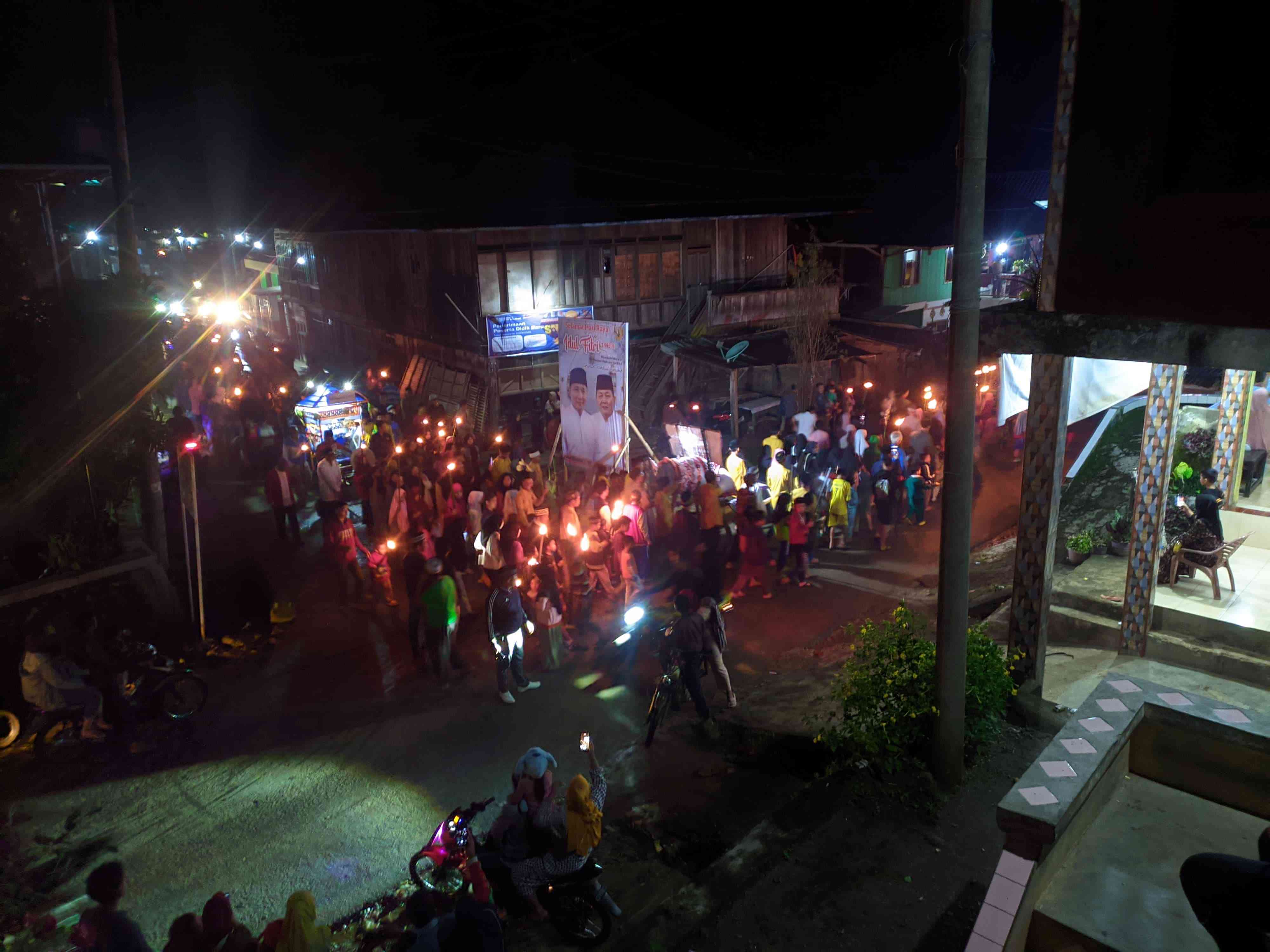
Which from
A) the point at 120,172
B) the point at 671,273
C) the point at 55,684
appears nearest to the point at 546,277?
the point at 671,273

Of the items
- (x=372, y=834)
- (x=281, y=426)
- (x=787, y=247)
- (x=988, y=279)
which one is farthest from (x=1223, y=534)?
(x=988, y=279)

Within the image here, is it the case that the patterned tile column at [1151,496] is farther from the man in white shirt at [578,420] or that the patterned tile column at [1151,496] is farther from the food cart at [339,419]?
the food cart at [339,419]

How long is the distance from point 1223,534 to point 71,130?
1762 centimetres

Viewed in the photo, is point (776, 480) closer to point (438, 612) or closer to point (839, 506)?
point (839, 506)

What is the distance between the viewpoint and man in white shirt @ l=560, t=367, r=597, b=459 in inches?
554

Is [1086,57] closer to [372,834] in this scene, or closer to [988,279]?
[372,834]

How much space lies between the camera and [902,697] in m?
7.10

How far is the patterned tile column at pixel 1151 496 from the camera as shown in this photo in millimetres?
8273

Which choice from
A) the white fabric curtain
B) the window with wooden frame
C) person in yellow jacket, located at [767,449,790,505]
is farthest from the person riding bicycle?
the window with wooden frame

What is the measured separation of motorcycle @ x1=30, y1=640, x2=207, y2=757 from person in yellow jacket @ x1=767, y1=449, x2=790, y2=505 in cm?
911

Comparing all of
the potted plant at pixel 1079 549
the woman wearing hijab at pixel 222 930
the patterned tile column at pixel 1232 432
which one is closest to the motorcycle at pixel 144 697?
the woman wearing hijab at pixel 222 930

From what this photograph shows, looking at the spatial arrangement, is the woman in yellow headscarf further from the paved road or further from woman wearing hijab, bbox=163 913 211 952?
the paved road

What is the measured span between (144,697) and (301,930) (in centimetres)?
563

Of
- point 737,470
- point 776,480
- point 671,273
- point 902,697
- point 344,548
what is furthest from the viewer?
point 671,273
